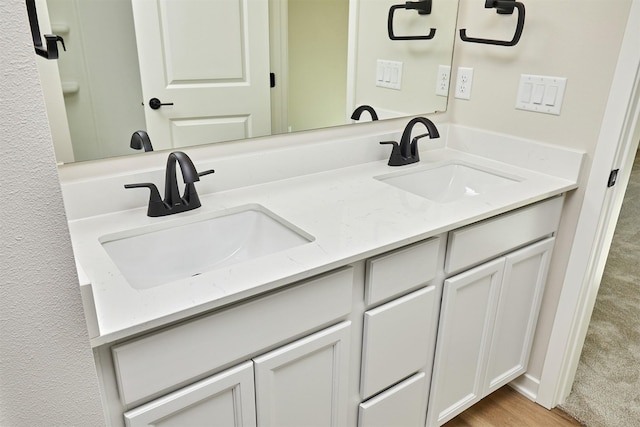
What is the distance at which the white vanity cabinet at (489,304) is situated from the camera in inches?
54.9

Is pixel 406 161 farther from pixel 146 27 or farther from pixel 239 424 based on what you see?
pixel 239 424

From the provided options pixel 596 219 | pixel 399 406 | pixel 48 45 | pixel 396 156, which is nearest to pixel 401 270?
pixel 399 406

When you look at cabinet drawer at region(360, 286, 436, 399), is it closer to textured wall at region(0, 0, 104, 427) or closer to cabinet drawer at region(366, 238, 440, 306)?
cabinet drawer at region(366, 238, 440, 306)

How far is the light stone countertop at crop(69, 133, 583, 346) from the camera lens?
0.86 metres

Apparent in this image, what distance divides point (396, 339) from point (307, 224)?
397mm

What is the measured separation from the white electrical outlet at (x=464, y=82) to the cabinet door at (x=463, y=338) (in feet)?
2.29

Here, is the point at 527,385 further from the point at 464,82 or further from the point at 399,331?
the point at 464,82

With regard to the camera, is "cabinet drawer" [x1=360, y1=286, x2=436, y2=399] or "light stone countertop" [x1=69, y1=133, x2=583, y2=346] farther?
"cabinet drawer" [x1=360, y1=286, x2=436, y2=399]

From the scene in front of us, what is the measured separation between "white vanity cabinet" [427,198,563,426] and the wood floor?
15 centimetres

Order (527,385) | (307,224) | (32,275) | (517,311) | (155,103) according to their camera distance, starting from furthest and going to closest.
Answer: (527,385) < (517,311) < (155,103) < (307,224) < (32,275)

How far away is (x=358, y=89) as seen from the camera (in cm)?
171

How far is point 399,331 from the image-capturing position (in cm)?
128

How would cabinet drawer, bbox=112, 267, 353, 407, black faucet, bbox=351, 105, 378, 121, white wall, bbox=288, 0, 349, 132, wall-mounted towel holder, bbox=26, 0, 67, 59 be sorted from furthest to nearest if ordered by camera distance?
black faucet, bbox=351, 105, 378, 121
white wall, bbox=288, 0, 349, 132
wall-mounted towel holder, bbox=26, 0, 67, 59
cabinet drawer, bbox=112, 267, 353, 407

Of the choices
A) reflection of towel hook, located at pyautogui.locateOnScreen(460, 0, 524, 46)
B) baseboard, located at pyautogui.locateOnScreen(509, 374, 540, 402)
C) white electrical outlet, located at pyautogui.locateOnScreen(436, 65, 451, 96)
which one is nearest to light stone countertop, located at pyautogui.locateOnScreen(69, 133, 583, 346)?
white electrical outlet, located at pyautogui.locateOnScreen(436, 65, 451, 96)
